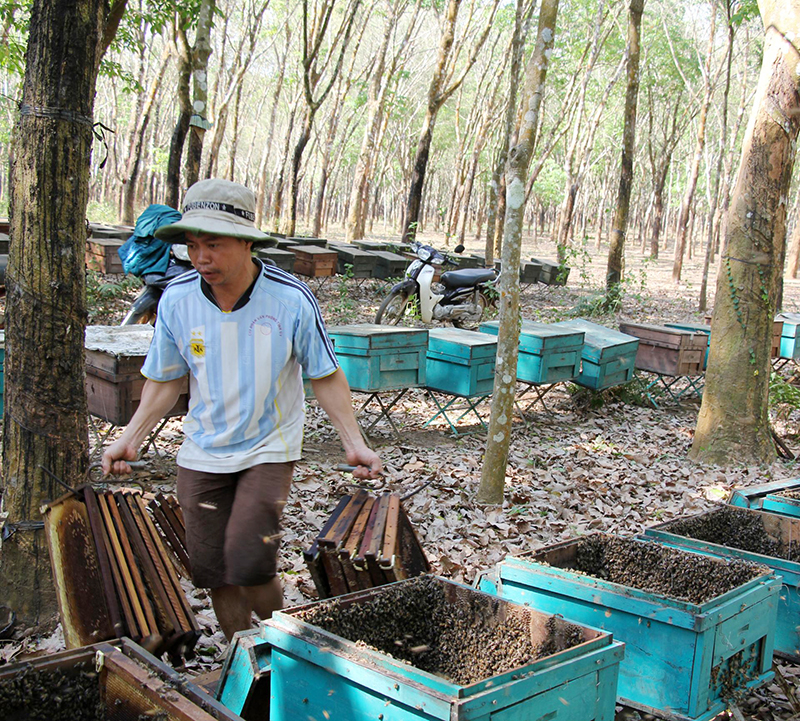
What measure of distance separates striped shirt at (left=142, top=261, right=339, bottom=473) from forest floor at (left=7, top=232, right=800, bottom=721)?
127cm

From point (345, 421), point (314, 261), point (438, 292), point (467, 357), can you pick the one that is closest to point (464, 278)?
point (438, 292)

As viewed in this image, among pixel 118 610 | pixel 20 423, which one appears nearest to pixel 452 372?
pixel 20 423

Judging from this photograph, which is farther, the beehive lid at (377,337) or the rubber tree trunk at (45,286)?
the beehive lid at (377,337)

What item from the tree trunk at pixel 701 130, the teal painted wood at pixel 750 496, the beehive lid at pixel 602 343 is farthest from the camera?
the tree trunk at pixel 701 130

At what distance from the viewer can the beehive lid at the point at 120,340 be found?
5293 mm

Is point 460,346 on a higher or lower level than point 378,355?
higher

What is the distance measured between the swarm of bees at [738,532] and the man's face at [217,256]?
3021 millimetres

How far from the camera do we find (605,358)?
923 centimetres

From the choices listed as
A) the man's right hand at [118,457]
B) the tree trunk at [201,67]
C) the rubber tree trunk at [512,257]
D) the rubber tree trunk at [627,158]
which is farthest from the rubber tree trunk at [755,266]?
the rubber tree trunk at [627,158]

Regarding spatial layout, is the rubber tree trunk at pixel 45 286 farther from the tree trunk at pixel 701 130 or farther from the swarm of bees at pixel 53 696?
the tree trunk at pixel 701 130

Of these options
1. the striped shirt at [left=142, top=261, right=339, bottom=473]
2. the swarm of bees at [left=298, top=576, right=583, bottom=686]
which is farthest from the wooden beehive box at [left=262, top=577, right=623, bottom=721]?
the striped shirt at [left=142, top=261, right=339, bottom=473]

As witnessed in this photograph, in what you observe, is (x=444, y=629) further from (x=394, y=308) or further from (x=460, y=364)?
(x=394, y=308)

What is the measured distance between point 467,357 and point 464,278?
605 centimetres

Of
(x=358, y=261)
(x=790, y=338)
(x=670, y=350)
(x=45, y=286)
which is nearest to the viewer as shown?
(x=45, y=286)
